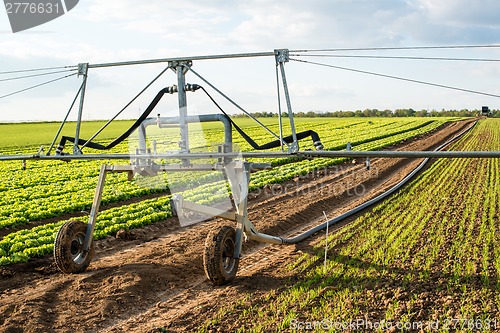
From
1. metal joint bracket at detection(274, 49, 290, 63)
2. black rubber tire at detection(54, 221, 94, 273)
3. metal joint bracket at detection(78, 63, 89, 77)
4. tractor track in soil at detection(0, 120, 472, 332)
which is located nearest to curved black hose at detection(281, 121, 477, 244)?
tractor track in soil at detection(0, 120, 472, 332)

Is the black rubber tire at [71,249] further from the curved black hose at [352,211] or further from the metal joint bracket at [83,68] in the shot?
the curved black hose at [352,211]

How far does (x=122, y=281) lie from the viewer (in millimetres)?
7105

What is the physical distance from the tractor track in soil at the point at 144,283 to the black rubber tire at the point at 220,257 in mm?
170

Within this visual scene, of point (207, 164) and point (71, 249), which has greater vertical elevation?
point (207, 164)

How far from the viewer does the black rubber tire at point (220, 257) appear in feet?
21.8

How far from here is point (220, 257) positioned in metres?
6.67

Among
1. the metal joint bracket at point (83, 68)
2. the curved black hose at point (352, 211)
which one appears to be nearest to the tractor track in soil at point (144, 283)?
the curved black hose at point (352, 211)

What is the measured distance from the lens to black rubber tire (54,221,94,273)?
7.19 meters

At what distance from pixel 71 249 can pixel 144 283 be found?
49.8 inches

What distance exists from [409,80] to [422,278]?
8.99ft

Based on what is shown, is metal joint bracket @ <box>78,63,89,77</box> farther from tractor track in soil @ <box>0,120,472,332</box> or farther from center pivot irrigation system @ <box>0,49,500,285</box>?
tractor track in soil @ <box>0,120,472,332</box>

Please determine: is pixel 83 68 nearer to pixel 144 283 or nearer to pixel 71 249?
pixel 71 249

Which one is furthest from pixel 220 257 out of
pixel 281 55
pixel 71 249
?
pixel 281 55

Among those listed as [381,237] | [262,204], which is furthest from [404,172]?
[381,237]
